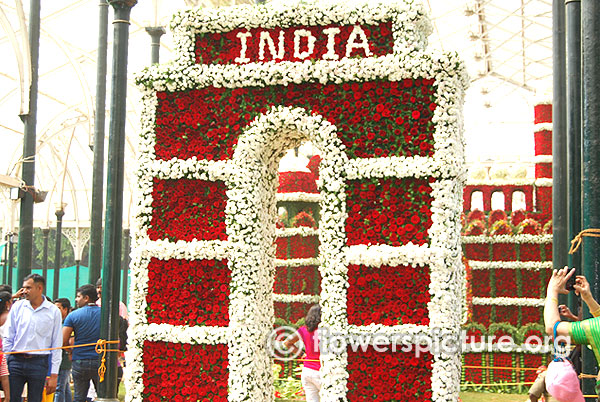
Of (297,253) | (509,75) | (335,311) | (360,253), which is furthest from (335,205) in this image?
(509,75)

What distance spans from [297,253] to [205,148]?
326 inches

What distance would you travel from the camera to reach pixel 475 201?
30.6 meters

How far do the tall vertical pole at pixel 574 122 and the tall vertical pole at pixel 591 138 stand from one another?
10.1 ft

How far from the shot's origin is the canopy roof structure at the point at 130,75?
1966cm

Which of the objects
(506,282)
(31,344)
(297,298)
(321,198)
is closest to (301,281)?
(297,298)

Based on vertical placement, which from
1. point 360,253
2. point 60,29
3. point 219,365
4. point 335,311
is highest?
point 60,29

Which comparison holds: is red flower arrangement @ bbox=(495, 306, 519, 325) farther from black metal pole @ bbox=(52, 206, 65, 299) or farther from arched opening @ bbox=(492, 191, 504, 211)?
arched opening @ bbox=(492, 191, 504, 211)

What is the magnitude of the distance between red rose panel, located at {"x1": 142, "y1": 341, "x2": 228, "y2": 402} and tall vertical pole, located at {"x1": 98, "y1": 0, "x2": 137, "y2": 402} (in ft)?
4.53

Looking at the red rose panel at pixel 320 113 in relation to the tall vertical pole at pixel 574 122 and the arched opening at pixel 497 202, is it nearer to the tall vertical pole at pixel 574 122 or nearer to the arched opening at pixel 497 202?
the tall vertical pole at pixel 574 122

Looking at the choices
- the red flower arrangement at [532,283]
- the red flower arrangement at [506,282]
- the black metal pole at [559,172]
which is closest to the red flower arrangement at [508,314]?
the red flower arrangement at [506,282]

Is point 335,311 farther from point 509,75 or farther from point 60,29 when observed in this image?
point 509,75

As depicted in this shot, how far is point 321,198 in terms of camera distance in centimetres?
836

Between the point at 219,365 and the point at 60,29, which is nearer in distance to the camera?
the point at 219,365

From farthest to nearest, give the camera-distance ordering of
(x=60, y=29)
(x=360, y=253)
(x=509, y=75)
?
(x=509, y=75)
(x=60, y=29)
(x=360, y=253)
